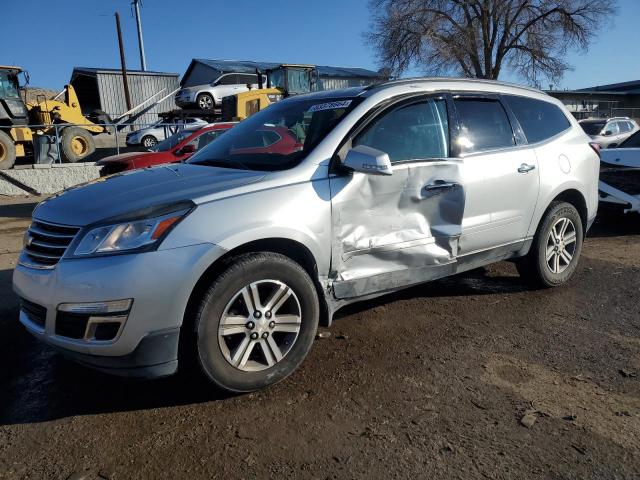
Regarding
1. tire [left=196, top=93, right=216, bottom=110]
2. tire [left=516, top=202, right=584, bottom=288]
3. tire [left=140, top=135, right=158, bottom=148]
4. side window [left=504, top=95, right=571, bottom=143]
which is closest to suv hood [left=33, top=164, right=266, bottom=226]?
side window [left=504, top=95, right=571, bottom=143]

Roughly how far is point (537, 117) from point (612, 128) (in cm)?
1371

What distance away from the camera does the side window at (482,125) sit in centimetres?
376

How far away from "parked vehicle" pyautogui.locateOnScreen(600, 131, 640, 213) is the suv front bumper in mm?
6198

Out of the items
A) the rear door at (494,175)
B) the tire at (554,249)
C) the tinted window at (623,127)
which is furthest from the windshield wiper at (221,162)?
the tinted window at (623,127)

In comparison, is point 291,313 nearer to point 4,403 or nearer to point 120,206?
point 120,206

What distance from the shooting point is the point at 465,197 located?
11.8 feet

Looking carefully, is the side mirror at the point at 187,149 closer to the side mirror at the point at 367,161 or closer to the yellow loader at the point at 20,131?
the yellow loader at the point at 20,131

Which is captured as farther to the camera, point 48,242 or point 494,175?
point 494,175

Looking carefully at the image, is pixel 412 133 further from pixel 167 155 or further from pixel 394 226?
pixel 167 155

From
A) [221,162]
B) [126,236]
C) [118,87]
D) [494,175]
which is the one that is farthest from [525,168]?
[118,87]

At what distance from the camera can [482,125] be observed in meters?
3.90

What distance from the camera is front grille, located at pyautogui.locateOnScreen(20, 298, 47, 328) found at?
2643mm

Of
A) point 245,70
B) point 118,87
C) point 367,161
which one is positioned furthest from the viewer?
point 245,70

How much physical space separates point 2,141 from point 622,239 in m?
15.1
